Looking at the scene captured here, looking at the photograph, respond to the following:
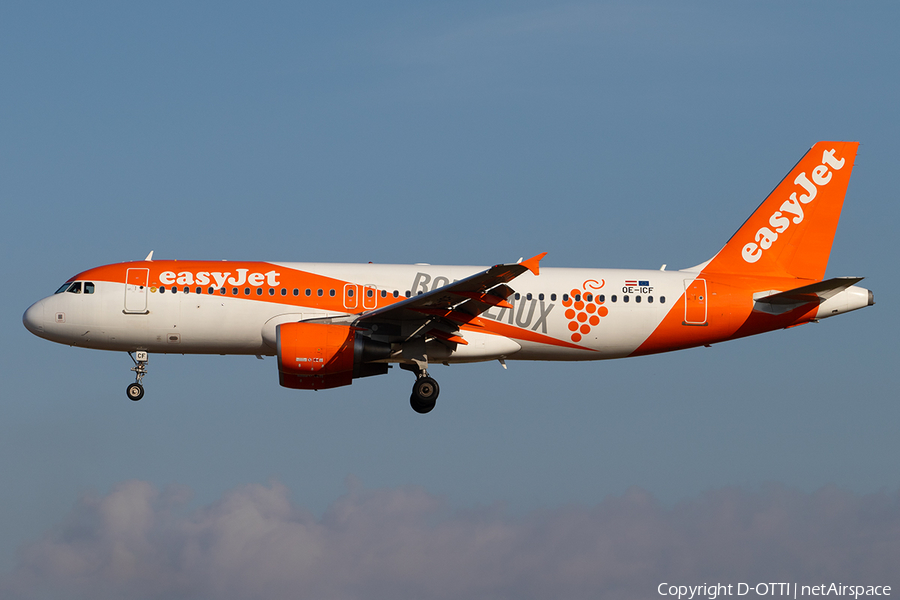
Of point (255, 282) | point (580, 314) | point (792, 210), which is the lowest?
point (580, 314)

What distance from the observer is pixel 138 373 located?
107 ft

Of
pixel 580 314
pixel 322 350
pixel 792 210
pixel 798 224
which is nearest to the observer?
pixel 322 350

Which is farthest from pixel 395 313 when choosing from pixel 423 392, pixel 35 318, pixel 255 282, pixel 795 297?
pixel 795 297

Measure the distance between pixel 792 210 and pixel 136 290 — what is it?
69.1 feet

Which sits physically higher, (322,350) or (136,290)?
(136,290)

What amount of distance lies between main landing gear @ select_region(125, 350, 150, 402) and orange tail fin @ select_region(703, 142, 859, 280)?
17879mm

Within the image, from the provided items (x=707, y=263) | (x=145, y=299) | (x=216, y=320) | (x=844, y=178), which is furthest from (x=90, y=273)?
(x=844, y=178)

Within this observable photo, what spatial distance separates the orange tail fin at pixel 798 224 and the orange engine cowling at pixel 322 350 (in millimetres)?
11531

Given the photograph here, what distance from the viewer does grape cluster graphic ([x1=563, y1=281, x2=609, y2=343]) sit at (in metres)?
32.4

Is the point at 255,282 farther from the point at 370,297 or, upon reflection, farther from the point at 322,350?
the point at 370,297

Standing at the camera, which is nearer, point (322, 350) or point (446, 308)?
point (322, 350)

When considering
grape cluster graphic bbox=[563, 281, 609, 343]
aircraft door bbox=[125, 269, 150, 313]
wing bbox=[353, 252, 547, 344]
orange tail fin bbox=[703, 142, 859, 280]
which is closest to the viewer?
wing bbox=[353, 252, 547, 344]

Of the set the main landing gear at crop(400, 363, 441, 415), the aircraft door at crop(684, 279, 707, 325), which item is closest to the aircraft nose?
the main landing gear at crop(400, 363, 441, 415)

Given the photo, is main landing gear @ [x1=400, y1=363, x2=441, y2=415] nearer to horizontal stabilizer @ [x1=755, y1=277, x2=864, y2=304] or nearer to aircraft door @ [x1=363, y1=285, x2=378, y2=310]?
aircraft door @ [x1=363, y1=285, x2=378, y2=310]
